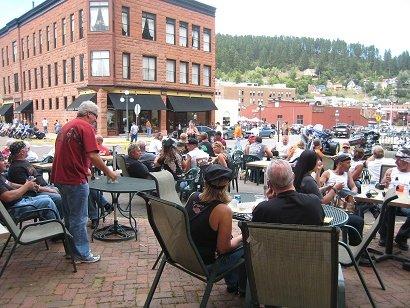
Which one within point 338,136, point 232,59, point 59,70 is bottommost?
point 338,136

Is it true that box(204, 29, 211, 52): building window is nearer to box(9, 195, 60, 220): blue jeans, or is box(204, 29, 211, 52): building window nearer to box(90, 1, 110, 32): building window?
box(90, 1, 110, 32): building window

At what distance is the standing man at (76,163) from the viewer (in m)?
4.55

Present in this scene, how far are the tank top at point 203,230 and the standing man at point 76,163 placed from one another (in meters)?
1.64

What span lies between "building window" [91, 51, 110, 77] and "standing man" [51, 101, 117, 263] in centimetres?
2647

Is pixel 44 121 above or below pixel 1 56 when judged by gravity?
below

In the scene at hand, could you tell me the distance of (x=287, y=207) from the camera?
124 inches

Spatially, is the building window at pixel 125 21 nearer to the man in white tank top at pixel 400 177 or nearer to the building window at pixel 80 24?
the building window at pixel 80 24

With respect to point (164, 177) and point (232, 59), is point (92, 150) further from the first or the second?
point (232, 59)

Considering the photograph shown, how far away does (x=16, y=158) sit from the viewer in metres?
5.76

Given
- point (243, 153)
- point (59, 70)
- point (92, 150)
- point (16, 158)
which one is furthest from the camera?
point (59, 70)

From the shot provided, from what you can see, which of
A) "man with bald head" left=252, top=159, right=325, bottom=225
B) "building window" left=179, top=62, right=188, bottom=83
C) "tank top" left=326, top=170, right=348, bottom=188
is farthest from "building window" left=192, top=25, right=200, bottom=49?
"man with bald head" left=252, top=159, right=325, bottom=225

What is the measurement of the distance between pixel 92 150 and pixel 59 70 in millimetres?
32714

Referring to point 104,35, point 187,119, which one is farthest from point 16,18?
point 187,119

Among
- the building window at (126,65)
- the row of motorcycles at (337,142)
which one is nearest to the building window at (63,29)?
the building window at (126,65)
